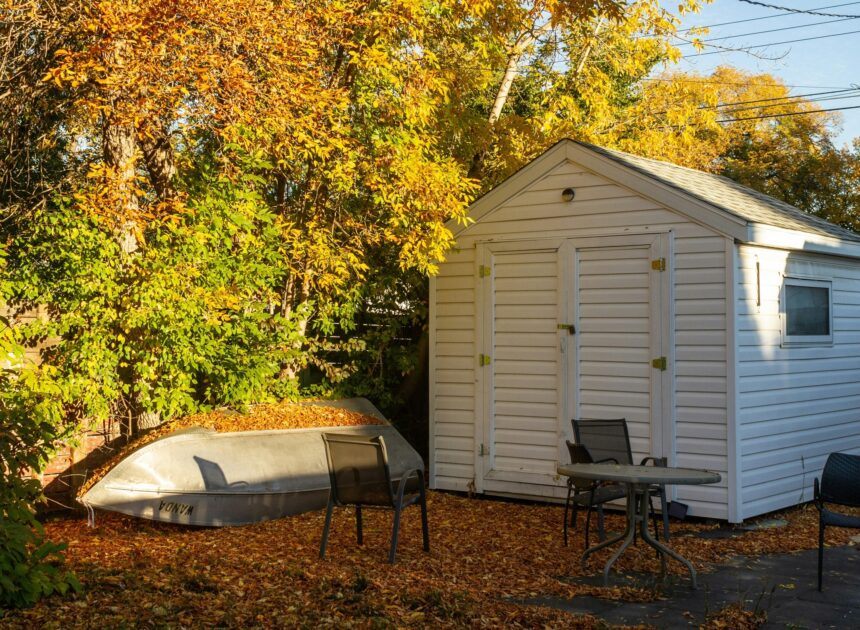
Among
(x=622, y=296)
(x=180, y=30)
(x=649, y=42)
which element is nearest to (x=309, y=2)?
A: (x=180, y=30)

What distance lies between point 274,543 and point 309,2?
193 inches

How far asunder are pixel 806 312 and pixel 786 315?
576 millimetres

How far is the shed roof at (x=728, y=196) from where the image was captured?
29.3 feet

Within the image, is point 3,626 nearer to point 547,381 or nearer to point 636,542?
point 636,542

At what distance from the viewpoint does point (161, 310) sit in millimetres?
8180

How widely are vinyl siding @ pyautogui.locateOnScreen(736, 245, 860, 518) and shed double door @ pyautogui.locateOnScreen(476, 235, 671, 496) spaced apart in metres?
0.72

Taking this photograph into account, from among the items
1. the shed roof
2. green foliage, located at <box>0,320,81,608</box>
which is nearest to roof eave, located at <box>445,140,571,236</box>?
the shed roof

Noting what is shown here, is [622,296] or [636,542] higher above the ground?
[622,296]

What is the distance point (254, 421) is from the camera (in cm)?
902

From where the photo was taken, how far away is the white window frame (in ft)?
30.0

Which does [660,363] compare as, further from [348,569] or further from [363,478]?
[348,569]

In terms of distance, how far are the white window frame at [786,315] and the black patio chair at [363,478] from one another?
13.6 feet

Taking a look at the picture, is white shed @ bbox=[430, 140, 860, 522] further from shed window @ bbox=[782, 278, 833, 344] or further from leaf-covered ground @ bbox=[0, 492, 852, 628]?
leaf-covered ground @ bbox=[0, 492, 852, 628]

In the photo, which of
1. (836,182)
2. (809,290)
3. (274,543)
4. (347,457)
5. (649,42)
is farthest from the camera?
(836,182)
